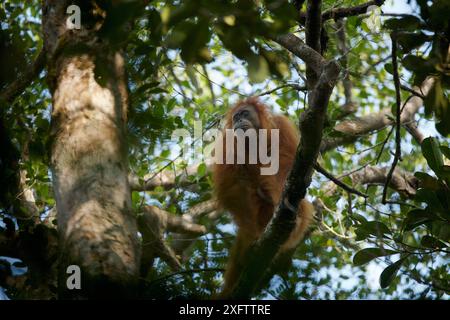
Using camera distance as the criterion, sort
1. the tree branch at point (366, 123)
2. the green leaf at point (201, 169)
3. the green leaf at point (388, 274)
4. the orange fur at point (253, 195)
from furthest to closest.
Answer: the green leaf at point (201, 169) < the tree branch at point (366, 123) < the orange fur at point (253, 195) < the green leaf at point (388, 274)

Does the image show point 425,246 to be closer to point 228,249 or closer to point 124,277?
point 228,249

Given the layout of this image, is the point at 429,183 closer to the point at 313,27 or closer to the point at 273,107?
the point at 313,27

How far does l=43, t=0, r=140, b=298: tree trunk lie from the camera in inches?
110

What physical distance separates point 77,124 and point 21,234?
1.24m

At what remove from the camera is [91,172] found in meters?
3.09

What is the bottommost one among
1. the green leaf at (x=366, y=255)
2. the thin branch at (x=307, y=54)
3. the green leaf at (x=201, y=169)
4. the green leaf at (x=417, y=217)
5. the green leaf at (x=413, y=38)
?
the green leaf at (x=366, y=255)

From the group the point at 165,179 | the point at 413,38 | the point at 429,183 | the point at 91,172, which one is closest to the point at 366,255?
the point at 429,183

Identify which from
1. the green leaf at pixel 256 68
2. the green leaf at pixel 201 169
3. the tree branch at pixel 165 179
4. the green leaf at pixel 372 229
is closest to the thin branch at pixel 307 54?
the green leaf at pixel 372 229

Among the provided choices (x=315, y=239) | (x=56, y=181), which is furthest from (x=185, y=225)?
(x=56, y=181)

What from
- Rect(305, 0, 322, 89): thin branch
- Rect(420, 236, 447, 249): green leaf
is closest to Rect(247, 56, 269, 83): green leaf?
Rect(305, 0, 322, 89): thin branch

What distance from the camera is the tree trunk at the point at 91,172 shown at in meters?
2.79

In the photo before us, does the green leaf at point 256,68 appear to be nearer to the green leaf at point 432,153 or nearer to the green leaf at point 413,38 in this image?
the green leaf at point 413,38

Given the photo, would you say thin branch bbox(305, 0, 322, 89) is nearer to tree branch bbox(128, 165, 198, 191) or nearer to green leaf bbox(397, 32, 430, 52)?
green leaf bbox(397, 32, 430, 52)

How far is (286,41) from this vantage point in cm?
422
